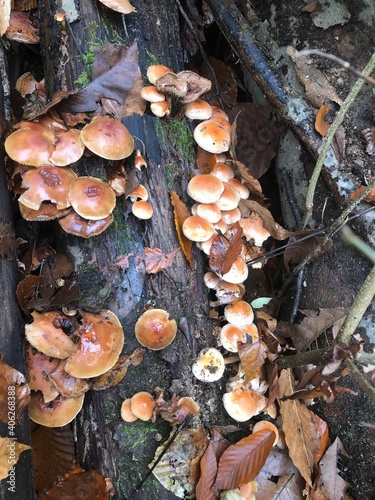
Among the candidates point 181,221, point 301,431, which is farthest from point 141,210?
point 301,431

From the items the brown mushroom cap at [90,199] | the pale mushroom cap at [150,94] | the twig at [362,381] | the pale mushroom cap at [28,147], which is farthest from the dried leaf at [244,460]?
the pale mushroom cap at [150,94]

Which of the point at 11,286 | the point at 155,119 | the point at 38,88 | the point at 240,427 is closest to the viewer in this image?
the point at 11,286

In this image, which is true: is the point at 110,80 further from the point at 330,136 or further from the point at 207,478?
the point at 207,478

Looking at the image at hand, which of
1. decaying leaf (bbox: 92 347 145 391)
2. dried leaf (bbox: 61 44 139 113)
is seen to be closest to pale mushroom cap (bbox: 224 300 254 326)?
decaying leaf (bbox: 92 347 145 391)

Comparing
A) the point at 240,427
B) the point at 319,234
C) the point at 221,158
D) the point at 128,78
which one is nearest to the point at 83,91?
the point at 128,78

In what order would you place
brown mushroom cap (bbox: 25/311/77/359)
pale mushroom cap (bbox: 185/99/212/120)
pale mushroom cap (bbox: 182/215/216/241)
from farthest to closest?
pale mushroom cap (bbox: 185/99/212/120) < pale mushroom cap (bbox: 182/215/216/241) < brown mushroom cap (bbox: 25/311/77/359)

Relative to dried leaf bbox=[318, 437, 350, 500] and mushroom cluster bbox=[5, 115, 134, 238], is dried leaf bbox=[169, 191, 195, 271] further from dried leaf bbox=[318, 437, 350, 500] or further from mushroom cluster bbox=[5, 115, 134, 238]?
dried leaf bbox=[318, 437, 350, 500]

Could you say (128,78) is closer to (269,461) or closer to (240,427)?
(240,427)
